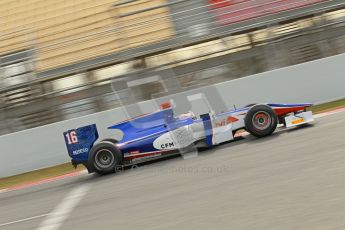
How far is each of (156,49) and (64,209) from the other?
7.91 meters

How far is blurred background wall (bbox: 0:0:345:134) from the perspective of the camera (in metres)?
13.5

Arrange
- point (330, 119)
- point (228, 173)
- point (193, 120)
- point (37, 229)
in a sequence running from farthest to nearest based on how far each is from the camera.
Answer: point (330, 119), point (193, 120), point (228, 173), point (37, 229)

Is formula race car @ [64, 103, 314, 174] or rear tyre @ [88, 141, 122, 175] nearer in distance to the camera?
formula race car @ [64, 103, 314, 174]

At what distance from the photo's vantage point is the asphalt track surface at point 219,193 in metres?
4.56

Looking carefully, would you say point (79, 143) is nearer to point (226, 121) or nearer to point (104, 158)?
point (104, 158)

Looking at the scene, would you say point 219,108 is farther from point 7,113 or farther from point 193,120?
point 7,113

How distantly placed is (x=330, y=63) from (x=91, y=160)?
6.84 meters

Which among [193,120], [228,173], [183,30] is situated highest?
[183,30]

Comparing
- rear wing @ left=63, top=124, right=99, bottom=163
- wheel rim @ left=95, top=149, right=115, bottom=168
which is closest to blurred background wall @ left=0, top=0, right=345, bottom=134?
rear wing @ left=63, top=124, right=99, bottom=163

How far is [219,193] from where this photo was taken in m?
5.69

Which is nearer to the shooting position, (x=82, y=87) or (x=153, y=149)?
(x=153, y=149)

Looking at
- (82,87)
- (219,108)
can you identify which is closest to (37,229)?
(219,108)

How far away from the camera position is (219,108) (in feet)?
41.2

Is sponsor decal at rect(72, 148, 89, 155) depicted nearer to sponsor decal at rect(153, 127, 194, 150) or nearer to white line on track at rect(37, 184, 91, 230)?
white line on track at rect(37, 184, 91, 230)
